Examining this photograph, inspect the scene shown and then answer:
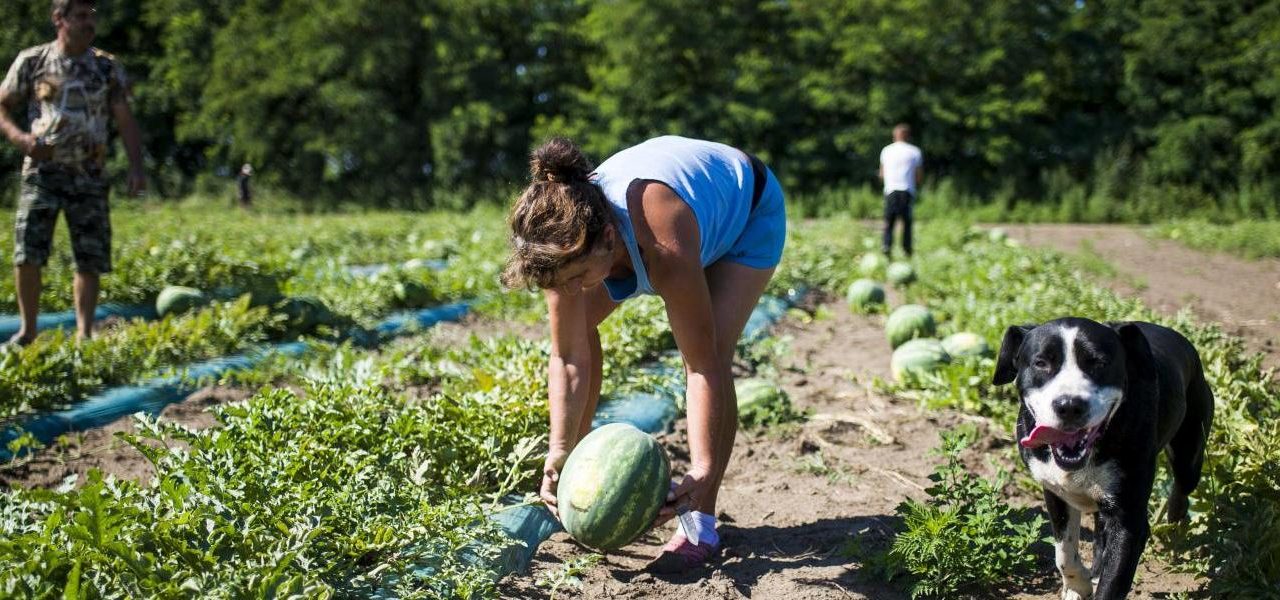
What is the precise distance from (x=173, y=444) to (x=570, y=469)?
2424mm

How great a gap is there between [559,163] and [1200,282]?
10.0m

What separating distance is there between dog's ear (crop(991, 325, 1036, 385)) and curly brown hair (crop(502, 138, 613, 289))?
1382mm

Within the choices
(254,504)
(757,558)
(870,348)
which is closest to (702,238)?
(757,558)

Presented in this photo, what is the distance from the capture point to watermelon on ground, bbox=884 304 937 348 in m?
6.48

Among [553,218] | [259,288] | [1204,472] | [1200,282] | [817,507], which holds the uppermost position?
[553,218]

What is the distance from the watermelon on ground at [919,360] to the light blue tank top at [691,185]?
257 centimetres

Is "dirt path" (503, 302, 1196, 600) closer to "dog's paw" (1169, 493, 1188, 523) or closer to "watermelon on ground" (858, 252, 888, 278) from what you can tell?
"dog's paw" (1169, 493, 1188, 523)

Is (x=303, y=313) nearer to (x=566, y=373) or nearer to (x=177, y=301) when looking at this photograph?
(x=177, y=301)

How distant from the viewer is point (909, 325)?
6488mm

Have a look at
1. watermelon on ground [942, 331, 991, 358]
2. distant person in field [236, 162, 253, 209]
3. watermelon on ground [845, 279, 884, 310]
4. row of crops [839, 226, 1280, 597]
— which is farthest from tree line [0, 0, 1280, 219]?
watermelon on ground [942, 331, 991, 358]

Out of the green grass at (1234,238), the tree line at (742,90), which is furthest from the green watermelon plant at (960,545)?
the tree line at (742,90)

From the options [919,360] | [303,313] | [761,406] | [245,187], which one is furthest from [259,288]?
[245,187]

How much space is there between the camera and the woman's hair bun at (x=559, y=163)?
9.20ft

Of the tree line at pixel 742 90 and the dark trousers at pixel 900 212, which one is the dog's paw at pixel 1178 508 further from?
the tree line at pixel 742 90
